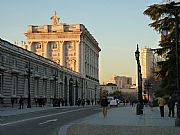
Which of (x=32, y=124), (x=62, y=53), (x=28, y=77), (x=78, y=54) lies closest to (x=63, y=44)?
(x=62, y=53)

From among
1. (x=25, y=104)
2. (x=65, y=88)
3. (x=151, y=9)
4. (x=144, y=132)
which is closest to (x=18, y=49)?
(x=25, y=104)

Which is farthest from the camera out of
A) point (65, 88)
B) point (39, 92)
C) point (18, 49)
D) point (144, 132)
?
point (65, 88)

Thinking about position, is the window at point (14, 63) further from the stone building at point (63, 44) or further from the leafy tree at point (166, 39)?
the stone building at point (63, 44)

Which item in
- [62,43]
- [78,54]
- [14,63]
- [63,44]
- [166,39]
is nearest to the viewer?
[166,39]

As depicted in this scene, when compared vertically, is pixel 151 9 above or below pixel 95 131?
above

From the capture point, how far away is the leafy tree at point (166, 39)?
2358cm

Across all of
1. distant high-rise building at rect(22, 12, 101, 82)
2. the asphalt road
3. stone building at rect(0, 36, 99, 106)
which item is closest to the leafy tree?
the asphalt road

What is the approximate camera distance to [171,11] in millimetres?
23031

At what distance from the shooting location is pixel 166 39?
80.7 feet

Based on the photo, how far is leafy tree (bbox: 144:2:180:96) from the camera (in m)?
23.6

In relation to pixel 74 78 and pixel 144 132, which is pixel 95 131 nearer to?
pixel 144 132

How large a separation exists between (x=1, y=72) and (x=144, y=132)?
43938mm

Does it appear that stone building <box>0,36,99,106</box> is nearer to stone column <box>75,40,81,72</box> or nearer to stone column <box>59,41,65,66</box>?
stone column <box>75,40,81,72</box>

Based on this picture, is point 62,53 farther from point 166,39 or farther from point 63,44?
point 166,39
